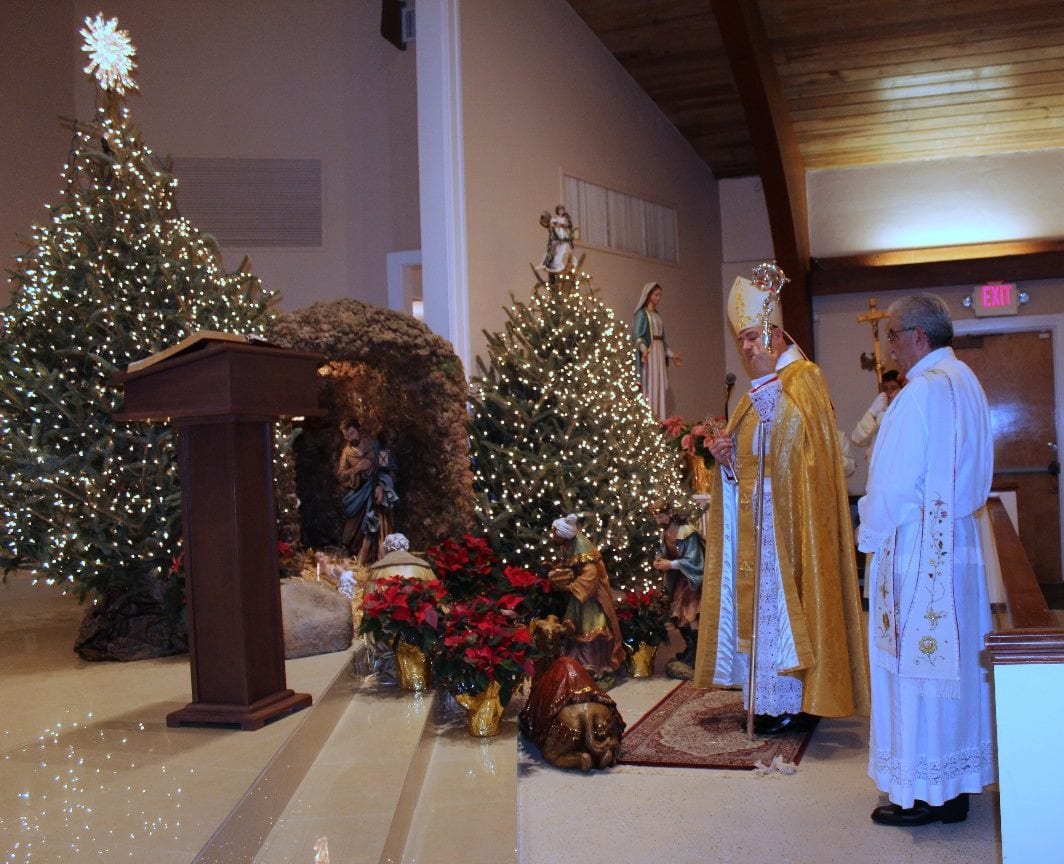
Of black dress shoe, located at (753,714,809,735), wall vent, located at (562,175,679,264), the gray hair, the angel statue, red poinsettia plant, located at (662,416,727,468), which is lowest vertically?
black dress shoe, located at (753,714,809,735)

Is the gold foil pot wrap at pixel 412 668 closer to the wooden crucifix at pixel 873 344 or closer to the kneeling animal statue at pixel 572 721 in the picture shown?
the kneeling animal statue at pixel 572 721

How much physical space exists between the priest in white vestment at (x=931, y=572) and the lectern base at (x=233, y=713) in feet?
7.57

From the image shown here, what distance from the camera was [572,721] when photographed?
5211mm

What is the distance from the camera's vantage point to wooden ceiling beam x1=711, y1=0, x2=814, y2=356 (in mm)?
8883

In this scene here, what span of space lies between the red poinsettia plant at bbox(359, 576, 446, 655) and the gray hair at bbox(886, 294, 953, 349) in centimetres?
272

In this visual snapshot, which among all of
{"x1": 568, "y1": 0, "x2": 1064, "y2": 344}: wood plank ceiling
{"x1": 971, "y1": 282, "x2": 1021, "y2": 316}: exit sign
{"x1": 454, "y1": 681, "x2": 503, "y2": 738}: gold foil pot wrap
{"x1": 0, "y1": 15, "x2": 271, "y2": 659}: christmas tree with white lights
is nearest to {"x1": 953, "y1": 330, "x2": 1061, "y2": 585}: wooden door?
{"x1": 971, "y1": 282, "x2": 1021, "y2": 316}: exit sign

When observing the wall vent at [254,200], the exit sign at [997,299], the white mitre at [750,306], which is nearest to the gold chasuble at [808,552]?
the white mitre at [750,306]

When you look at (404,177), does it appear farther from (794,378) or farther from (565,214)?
(794,378)

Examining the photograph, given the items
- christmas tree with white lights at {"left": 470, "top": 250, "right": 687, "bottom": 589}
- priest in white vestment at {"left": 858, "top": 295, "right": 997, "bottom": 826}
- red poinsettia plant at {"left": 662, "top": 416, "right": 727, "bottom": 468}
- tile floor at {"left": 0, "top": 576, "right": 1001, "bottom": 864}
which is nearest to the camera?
tile floor at {"left": 0, "top": 576, "right": 1001, "bottom": 864}

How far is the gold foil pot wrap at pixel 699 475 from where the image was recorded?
8961 millimetres

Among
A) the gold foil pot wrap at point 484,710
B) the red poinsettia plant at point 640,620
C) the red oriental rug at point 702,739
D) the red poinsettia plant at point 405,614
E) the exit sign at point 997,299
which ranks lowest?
the red oriental rug at point 702,739

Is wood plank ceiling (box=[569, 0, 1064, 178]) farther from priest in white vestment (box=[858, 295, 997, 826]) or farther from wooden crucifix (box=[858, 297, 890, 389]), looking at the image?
priest in white vestment (box=[858, 295, 997, 826])

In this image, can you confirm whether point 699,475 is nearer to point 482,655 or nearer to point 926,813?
point 482,655

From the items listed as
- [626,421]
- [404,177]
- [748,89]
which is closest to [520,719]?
[626,421]
